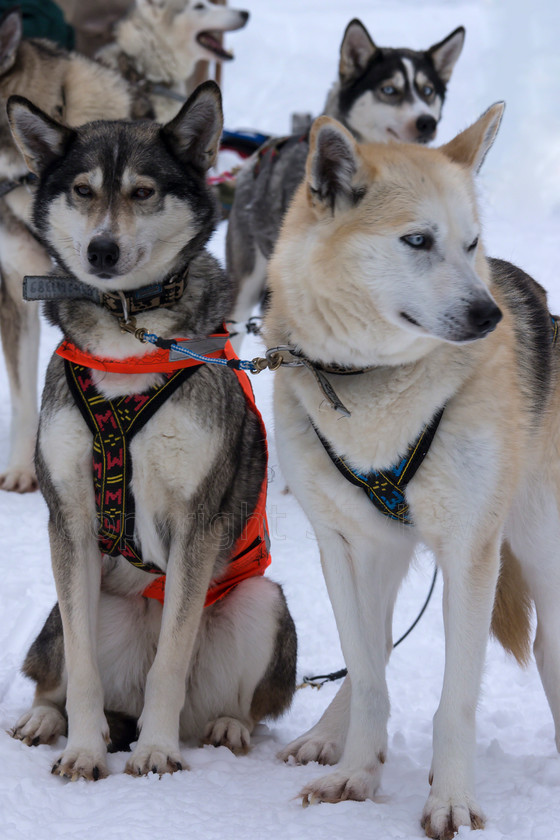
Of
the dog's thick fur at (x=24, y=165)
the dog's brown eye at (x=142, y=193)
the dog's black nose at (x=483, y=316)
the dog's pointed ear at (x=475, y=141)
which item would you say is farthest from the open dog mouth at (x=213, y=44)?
the dog's black nose at (x=483, y=316)

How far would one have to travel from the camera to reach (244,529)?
9.08ft

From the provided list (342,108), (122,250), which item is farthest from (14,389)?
(122,250)

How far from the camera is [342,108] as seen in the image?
17.9ft

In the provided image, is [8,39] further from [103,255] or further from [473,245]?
[473,245]

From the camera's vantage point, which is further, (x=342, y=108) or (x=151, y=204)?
(x=342, y=108)

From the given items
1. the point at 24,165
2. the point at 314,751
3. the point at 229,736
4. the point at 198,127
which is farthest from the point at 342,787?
the point at 24,165

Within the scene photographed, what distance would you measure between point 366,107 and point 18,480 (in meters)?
2.91

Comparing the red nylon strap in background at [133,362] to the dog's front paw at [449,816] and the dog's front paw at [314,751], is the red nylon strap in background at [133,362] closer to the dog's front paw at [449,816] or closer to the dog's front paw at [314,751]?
the dog's front paw at [314,751]

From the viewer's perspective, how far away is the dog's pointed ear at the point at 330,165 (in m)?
2.20

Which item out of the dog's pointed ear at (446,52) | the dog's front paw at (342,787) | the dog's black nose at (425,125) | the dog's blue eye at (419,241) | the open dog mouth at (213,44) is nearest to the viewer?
the dog's blue eye at (419,241)

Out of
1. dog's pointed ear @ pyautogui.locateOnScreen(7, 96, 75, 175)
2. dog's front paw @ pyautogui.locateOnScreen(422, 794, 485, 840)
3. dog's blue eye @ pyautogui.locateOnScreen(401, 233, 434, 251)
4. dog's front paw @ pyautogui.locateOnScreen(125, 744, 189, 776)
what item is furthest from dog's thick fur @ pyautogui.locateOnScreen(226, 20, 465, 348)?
dog's front paw @ pyautogui.locateOnScreen(422, 794, 485, 840)

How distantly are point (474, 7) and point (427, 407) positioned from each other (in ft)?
49.5

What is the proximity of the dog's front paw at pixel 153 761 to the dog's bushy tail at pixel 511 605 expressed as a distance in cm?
105

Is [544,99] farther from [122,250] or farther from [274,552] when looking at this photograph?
[122,250]
